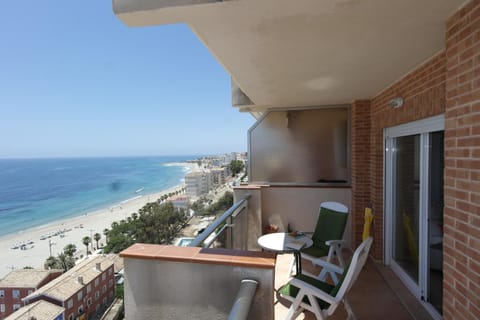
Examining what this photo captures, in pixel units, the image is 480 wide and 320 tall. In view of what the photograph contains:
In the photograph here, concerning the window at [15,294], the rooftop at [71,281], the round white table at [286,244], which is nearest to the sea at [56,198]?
the window at [15,294]

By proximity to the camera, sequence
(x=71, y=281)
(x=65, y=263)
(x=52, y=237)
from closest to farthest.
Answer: (x=71, y=281) < (x=65, y=263) < (x=52, y=237)

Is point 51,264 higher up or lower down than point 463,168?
lower down

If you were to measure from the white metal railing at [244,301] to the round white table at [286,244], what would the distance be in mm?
1468

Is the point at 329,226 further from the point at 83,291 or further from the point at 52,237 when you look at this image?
the point at 52,237

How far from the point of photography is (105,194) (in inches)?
1743

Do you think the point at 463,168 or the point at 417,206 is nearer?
the point at 463,168

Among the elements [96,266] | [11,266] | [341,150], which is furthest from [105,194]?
[341,150]

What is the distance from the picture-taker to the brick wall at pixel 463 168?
1294mm

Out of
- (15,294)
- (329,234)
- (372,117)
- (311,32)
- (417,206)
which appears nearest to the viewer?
(311,32)

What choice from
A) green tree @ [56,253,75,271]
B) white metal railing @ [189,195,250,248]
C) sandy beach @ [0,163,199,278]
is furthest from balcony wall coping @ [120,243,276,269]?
sandy beach @ [0,163,199,278]

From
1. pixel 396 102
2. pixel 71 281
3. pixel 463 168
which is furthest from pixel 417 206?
pixel 71 281

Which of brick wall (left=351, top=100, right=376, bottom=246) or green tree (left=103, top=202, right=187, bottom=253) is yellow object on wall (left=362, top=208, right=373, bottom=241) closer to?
brick wall (left=351, top=100, right=376, bottom=246)

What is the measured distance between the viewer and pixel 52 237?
79.8ft

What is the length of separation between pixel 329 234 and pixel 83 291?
44.4 feet
